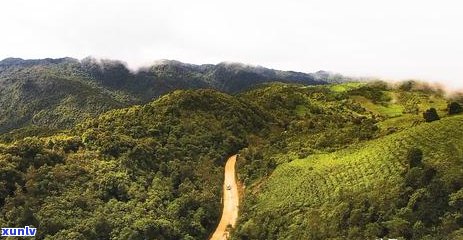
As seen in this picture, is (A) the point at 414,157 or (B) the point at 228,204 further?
(B) the point at 228,204

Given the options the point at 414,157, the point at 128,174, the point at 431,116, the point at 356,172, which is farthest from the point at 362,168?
the point at 128,174

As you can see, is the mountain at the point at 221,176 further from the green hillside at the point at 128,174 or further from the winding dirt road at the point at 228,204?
the winding dirt road at the point at 228,204

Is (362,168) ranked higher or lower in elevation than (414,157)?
lower

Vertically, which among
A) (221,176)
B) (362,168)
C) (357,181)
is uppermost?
(362,168)

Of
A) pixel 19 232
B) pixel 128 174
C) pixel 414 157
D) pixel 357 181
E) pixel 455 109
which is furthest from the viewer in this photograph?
pixel 128 174

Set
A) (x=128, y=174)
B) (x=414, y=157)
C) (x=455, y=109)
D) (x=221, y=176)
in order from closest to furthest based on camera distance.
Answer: (x=414, y=157), (x=455, y=109), (x=128, y=174), (x=221, y=176)

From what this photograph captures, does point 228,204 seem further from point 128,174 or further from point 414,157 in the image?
point 414,157
